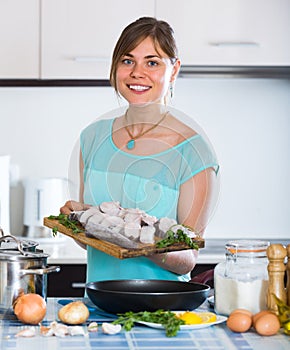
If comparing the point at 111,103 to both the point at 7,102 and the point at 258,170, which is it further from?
the point at 258,170

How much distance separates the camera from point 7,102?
345 centimetres

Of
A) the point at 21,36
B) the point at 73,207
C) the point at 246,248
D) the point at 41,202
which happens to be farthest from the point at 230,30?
the point at 246,248

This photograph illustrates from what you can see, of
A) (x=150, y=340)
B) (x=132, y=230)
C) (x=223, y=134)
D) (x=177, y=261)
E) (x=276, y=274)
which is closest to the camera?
(x=150, y=340)

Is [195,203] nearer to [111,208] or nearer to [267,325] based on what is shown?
[111,208]

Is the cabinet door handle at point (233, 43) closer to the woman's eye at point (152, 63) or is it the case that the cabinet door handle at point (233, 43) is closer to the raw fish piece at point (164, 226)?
the woman's eye at point (152, 63)

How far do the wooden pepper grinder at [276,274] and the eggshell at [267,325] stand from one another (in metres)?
0.07

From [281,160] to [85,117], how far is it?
0.94 meters

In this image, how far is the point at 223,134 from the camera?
11.5 ft

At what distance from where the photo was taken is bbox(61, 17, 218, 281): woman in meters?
1.95

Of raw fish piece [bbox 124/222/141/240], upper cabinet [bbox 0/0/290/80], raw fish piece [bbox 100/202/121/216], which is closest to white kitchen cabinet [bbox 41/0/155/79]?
upper cabinet [bbox 0/0/290/80]

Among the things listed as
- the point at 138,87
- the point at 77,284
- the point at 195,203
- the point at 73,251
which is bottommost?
the point at 77,284

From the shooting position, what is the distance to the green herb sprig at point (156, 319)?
1.46m

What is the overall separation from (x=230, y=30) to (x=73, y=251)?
1.14 meters

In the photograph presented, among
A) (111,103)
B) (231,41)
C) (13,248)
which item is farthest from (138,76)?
(111,103)
